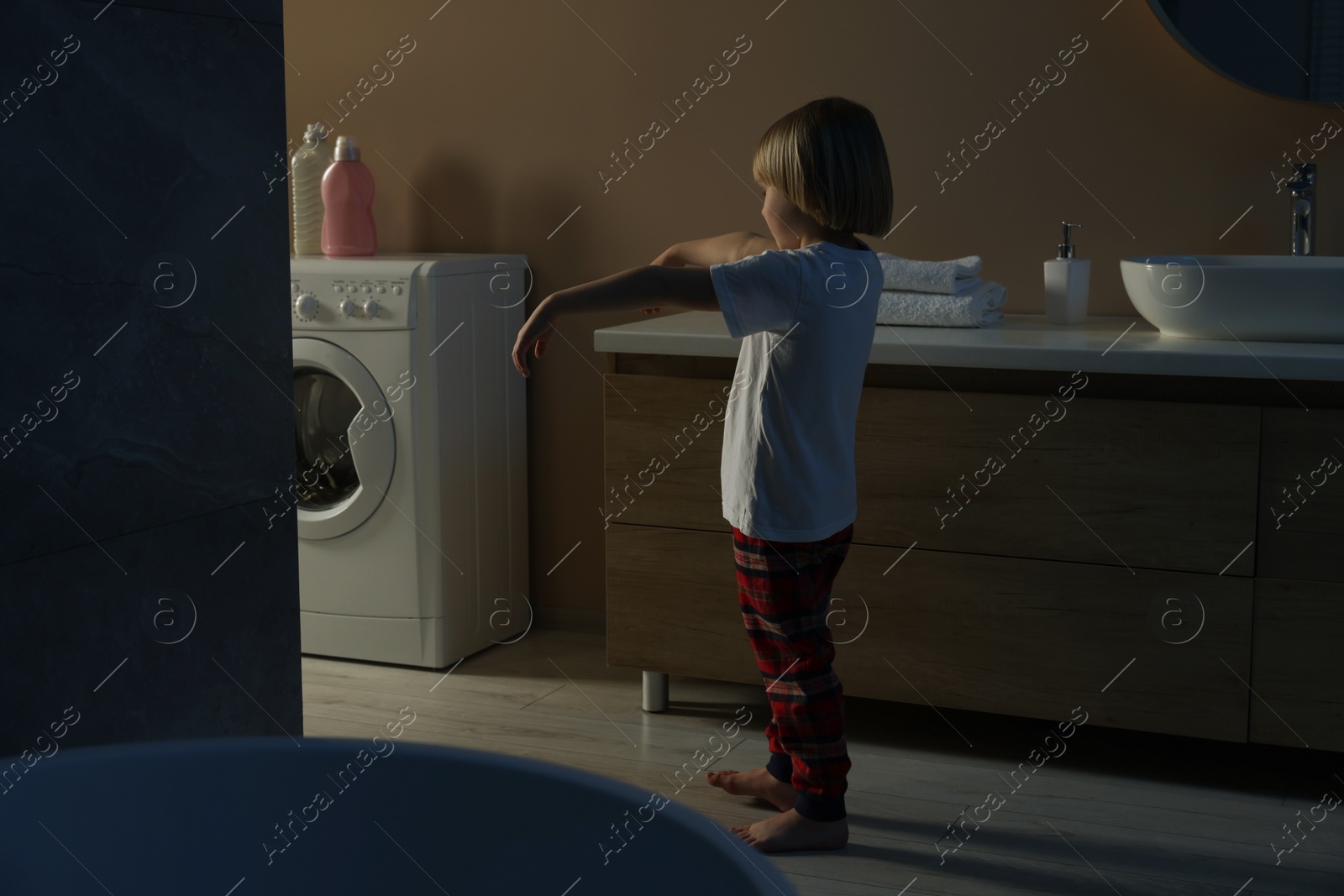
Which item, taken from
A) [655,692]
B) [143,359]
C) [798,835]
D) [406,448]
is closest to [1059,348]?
[798,835]

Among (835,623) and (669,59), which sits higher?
(669,59)

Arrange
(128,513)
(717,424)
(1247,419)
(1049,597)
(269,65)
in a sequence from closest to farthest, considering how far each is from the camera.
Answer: (128,513)
(269,65)
(1247,419)
(1049,597)
(717,424)

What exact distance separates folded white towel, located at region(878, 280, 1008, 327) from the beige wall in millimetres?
335

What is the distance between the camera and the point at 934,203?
254 cm

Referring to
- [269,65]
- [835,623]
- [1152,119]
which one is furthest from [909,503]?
[269,65]

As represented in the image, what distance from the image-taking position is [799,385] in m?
1.74

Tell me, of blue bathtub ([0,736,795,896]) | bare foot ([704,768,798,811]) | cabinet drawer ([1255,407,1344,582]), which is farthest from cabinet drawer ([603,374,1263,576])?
blue bathtub ([0,736,795,896])

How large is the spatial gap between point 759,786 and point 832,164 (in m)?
0.98

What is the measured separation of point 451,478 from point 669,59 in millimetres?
990

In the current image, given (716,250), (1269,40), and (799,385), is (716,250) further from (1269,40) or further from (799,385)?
(1269,40)

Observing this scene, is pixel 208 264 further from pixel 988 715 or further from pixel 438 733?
pixel 988 715

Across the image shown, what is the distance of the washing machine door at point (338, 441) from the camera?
2.62m

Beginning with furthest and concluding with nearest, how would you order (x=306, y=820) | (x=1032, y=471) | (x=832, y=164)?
(x=1032, y=471) → (x=832, y=164) → (x=306, y=820)

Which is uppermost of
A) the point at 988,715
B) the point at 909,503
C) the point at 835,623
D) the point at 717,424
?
the point at 717,424
